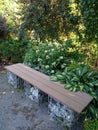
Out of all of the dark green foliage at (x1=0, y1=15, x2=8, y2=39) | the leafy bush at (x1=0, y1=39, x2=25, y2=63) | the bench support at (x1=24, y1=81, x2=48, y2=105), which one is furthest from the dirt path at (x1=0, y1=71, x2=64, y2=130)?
the dark green foliage at (x1=0, y1=15, x2=8, y2=39)

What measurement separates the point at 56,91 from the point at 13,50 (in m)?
2.76

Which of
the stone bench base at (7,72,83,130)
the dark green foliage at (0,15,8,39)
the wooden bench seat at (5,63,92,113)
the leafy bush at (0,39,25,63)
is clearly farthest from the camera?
the dark green foliage at (0,15,8,39)

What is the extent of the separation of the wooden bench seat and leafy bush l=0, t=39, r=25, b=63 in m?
1.47

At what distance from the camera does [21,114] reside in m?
4.06

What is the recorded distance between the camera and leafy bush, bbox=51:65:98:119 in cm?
378

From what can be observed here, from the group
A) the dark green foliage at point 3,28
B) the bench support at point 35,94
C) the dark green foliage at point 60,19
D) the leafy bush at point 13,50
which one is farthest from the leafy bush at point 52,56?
the dark green foliage at point 3,28

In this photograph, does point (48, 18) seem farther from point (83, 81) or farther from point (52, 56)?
point (83, 81)

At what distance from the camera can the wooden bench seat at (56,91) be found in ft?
11.5

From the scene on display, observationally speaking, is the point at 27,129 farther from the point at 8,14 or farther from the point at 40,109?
the point at 8,14

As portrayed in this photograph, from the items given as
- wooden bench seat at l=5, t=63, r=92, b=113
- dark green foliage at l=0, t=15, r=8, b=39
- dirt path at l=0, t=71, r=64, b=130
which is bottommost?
dirt path at l=0, t=71, r=64, b=130

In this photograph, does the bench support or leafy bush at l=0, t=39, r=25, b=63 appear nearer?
the bench support

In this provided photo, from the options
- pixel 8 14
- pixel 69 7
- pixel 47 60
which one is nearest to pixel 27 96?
pixel 47 60

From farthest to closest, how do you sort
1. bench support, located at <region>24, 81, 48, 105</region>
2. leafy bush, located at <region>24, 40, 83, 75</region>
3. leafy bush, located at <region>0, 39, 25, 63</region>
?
leafy bush, located at <region>0, 39, 25, 63</region> → leafy bush, located at <region>24, 40, 83, 75</region> → bench support, located at <region>24, 81, 48, 105</region>

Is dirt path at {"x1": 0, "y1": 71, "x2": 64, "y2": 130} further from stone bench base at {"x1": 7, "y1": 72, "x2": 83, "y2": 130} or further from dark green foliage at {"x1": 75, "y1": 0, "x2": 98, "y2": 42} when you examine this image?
dark green foliage at {"x1": 75, "y1": 0, "x2": 98, "y2": 42}
